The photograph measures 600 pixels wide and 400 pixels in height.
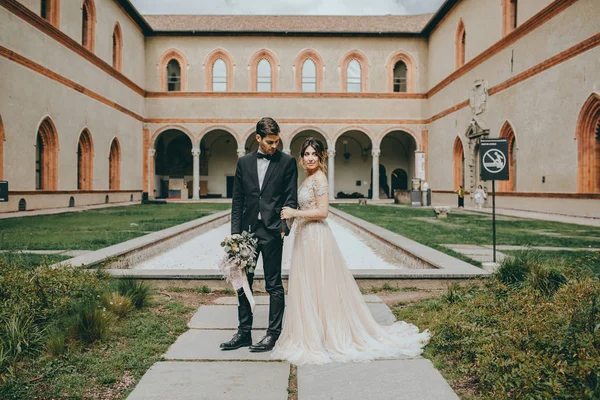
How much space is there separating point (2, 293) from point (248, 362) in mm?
2302

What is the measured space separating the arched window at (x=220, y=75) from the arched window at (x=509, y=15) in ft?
56.9

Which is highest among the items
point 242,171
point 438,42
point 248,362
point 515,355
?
point 438,42

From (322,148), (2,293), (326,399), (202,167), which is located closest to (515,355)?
(326,399)

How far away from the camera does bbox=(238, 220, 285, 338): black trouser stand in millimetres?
3869

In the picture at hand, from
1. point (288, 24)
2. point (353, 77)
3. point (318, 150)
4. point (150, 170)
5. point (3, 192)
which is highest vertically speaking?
point (288, 24)

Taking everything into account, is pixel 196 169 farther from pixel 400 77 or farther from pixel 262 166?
pixel 262 166

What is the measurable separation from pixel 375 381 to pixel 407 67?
31622 millimetres

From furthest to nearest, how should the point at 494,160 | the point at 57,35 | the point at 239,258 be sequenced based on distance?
the point at 57,35 < the point at 494,160 < the point at 239,258

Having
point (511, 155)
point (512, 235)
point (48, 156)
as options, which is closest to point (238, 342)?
point (512, 235)

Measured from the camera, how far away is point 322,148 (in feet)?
13.0

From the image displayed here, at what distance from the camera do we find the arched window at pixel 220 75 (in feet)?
106

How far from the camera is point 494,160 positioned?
683 centimetres

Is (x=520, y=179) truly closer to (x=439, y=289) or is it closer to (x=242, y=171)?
(x=439, y=289)

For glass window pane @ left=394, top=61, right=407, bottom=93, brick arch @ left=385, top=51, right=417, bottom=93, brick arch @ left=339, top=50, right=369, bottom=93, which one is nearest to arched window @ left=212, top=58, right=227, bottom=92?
brick arch @ left=339, top=50, right=369, bottom=93
